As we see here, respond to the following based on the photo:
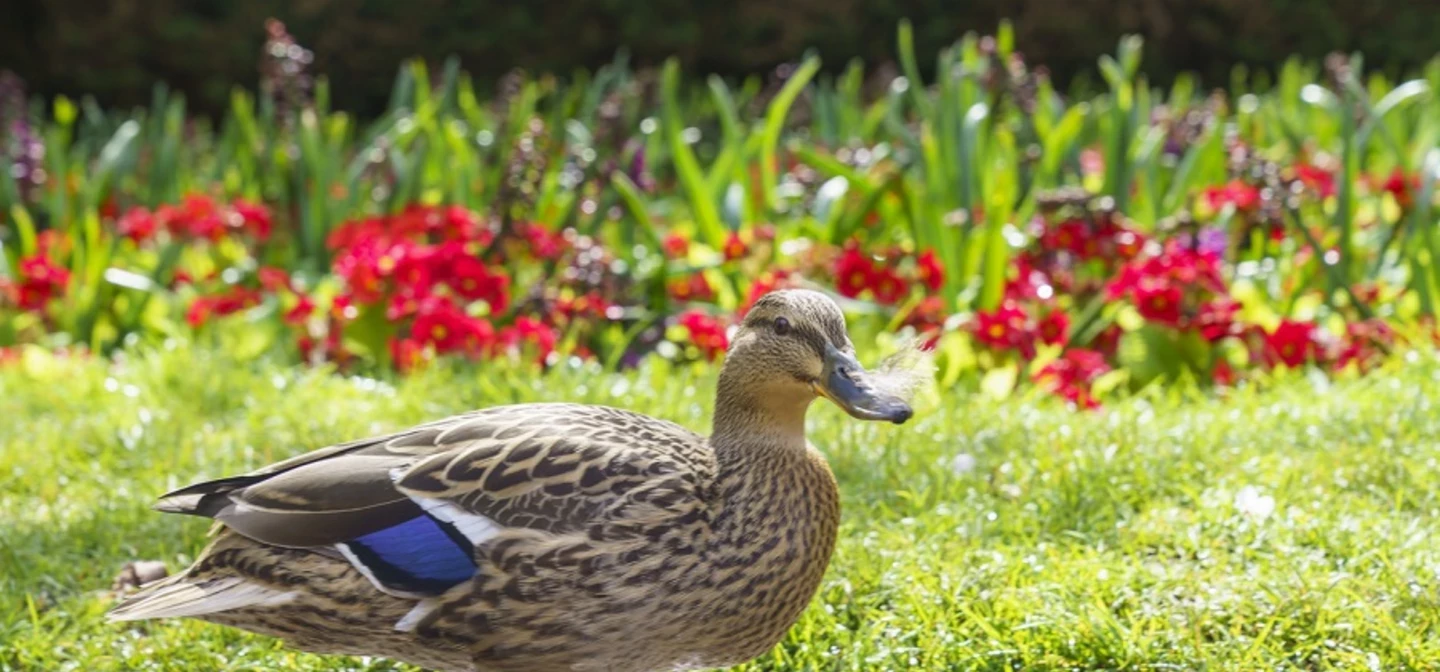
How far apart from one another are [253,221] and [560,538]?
127 inches

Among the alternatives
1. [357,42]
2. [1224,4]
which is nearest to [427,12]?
[357,42]

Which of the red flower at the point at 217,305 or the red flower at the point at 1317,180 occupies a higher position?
the red flower at the point at 1317,180

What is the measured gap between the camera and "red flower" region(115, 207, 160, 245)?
5.36 m

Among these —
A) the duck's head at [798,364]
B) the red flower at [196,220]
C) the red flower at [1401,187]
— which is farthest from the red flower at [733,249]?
the duck's head at [798,364]

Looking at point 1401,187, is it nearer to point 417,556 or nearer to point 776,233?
point 776,233

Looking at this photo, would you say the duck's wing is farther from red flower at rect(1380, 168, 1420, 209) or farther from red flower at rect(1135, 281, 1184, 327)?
red flower at rect(1380, 168, 1420, 209)

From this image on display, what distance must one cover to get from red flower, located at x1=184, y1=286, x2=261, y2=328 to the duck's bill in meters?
2.92

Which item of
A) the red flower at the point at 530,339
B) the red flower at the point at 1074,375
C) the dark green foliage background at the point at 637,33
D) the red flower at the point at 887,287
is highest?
the dark green foliage background at the point at 637,33

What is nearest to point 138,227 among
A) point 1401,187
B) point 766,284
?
point 766,284

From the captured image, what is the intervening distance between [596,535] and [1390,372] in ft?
8.63

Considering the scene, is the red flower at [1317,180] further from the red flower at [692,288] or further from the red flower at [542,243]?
the red flower at [542,243]

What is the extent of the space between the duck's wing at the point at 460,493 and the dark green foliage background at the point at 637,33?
582 centimetres

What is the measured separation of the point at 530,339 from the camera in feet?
14.6

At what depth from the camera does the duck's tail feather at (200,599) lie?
2.48m
